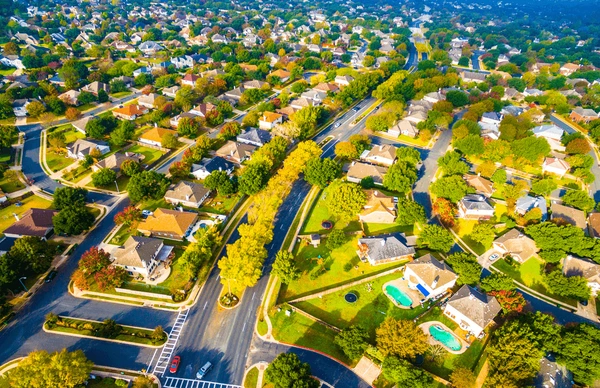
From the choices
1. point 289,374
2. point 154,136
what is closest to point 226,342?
point 289,374

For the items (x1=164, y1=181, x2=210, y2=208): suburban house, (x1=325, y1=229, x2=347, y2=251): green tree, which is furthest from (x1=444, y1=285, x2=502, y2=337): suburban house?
(x1=164, y1=181, x2=210, y2=208): suburban house

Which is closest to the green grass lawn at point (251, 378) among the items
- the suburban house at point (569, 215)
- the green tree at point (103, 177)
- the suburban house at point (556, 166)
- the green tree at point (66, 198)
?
the green tree at point (66, 198)

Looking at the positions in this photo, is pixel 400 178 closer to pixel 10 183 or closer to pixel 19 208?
pixel 19 208

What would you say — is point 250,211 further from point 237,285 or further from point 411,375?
point 411,375

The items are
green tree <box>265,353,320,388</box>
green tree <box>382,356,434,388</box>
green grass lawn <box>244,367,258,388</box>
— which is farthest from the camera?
green grass lawn <box>244,367,258,388</box>

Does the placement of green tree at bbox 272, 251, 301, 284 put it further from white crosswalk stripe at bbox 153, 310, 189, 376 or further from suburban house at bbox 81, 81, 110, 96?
suburban house at bbox 81, 81, 110, 96

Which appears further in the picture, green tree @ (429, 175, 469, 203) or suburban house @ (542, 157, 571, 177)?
suburban house @ (542, 157, 571, 177)
